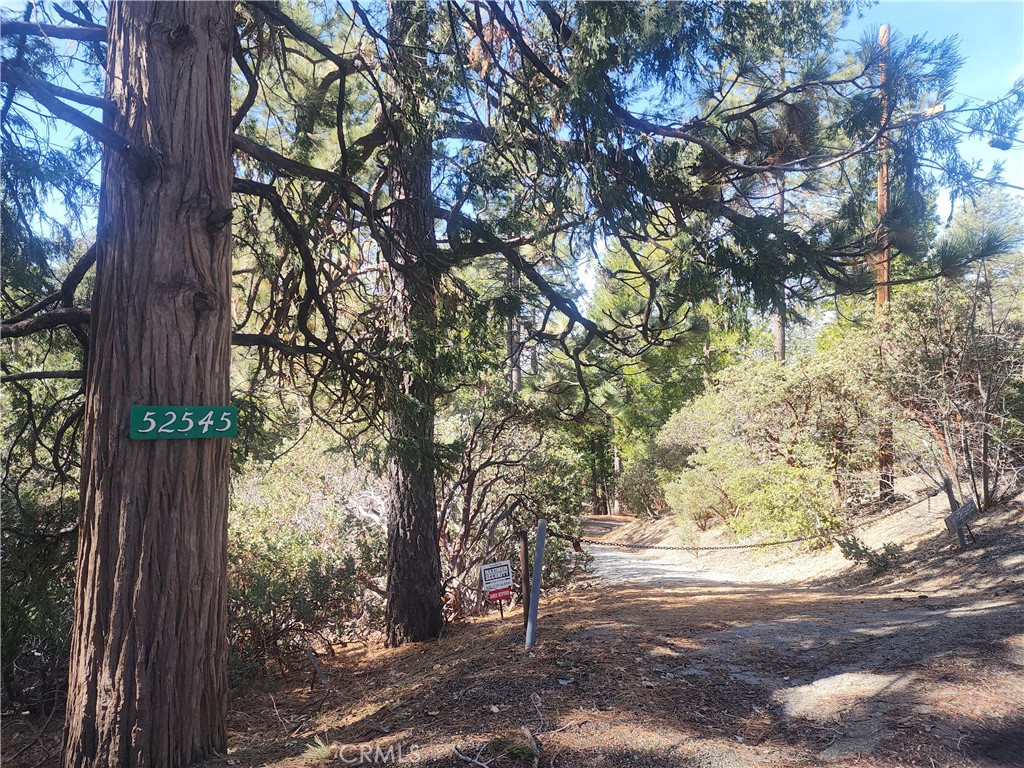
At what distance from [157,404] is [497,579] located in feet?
9.74

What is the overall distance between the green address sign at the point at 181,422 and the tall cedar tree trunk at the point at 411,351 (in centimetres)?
212

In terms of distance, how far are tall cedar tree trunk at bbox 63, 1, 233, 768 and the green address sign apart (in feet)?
0.20

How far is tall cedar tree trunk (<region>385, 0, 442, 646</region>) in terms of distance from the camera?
6012 mm

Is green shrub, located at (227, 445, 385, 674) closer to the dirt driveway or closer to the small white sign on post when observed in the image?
the small white sign on post

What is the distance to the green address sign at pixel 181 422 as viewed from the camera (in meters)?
3.61

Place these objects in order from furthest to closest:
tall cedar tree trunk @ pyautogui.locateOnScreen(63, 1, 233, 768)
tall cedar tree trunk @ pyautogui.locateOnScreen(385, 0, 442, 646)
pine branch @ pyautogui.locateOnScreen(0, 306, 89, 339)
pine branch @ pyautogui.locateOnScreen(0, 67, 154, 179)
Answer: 1. tall cedar tree trunk @ pyautogui.locateOnScreen(385, 0, 442, 646)
2. pine branch @ pyautogui.locateOnScreen(0, 306, 89, 339)
3. tall cedar tree trunk @ pyautogui.locateOnScreen(63, 1, 233, 768)
4. pine branch @ pyautogui.locateOnScreen(0, 67, 154, 179)

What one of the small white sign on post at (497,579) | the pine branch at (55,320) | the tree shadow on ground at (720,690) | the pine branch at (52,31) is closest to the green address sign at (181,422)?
the pine branch at (55,320)

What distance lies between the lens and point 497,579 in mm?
5625

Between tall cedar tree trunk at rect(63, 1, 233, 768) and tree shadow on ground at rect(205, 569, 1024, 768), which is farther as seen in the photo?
tall cedar tree trunk at rect(63, 1, 233, 768)

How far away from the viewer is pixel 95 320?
382 centimetres

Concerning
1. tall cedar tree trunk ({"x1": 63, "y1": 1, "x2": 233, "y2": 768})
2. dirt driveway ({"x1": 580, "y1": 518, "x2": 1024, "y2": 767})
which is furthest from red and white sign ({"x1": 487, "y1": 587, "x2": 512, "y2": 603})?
tall cedar tree trunk ({"x1": 63, "y1": 1, "x2": 233, "y2": 768})

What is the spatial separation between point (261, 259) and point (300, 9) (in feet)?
7.79

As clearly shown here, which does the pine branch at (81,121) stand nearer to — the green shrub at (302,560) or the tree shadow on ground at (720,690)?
the tree shadow on ground at (720,690)

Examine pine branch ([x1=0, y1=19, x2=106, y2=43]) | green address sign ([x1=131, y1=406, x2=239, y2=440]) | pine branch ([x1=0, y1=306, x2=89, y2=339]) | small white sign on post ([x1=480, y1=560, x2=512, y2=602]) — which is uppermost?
pine branch ([x1=0, y1=19, x2=106, y2=43])
